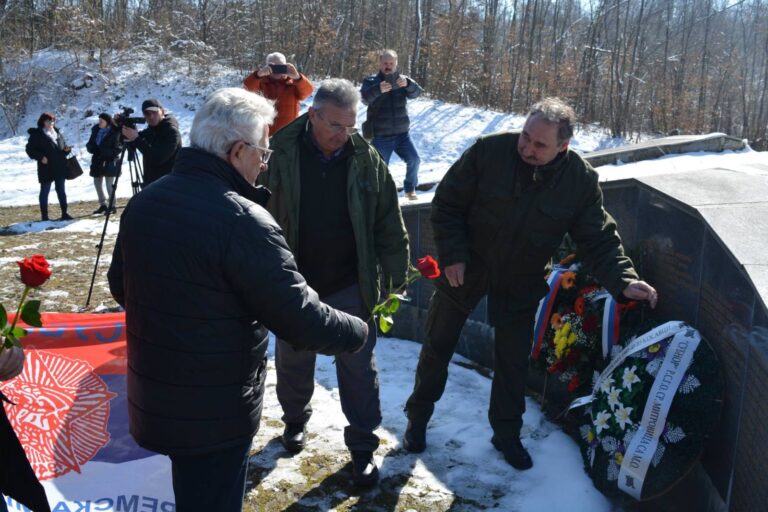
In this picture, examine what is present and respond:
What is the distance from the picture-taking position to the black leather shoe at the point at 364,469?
3.36 m

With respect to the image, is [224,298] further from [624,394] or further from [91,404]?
[624,394]

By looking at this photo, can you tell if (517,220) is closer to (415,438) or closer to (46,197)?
(415,438)

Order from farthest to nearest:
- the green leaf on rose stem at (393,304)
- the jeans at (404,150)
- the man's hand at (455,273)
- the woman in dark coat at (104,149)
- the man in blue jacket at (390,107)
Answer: the woman in dark coat at (104,149)
the jeans at (404,150)
the man in blue jacket at (390,107)
the man's hand at (455,273)
the green leaf on rose stem at (393,304)

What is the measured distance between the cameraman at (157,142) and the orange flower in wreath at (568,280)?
402 centimetres

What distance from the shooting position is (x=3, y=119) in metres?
19.1

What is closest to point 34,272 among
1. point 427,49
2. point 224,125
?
point 224,125

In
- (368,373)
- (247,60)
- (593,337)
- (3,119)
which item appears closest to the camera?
(368,373)

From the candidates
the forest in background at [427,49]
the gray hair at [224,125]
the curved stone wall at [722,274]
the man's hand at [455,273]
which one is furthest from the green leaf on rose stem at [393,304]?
the forest in background at [427,49]

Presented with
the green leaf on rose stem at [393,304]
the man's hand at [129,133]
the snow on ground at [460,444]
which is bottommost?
the snow on ground at [460,444]

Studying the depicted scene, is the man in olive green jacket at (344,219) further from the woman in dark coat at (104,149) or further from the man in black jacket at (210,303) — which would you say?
the woman in dark coat at (104,149)

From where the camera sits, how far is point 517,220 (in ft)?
11.0

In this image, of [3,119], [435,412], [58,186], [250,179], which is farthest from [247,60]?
[250,179]

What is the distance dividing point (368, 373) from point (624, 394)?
47.2 inches

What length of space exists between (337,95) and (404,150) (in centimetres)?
519
